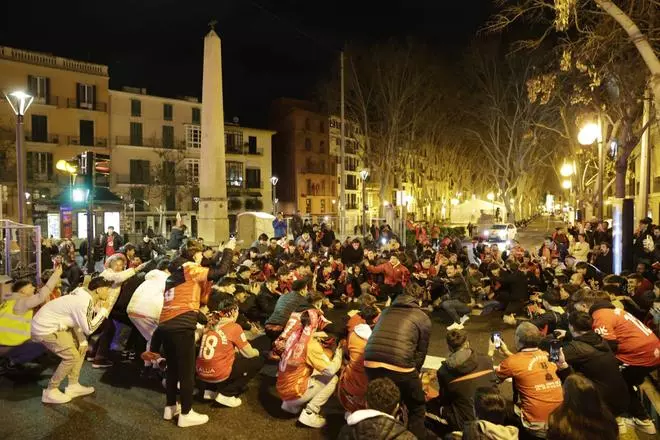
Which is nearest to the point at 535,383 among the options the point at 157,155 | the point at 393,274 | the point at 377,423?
the point at 377,423

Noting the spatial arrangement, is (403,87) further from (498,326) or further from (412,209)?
(412,209)

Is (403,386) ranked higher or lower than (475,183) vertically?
lower

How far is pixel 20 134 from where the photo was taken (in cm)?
1094

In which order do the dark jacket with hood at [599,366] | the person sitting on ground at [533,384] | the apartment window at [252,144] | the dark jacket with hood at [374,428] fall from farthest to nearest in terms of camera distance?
the apartment window at [252,144], the dark jacket with hood at [599,366], the person sitting on ground at [533,384], the dark jacket with hood at [374,428]

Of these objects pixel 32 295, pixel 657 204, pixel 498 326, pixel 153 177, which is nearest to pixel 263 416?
pixel 32 295

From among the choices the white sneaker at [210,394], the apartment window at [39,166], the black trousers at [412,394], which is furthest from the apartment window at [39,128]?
the black trousers at [412,394]

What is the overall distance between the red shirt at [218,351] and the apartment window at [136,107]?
145 feet

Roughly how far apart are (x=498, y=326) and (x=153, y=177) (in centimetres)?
4073

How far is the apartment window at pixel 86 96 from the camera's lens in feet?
137

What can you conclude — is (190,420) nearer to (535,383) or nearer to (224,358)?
(224,358)

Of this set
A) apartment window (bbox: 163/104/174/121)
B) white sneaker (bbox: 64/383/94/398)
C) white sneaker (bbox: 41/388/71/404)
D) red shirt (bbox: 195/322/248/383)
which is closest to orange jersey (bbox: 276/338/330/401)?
red shirt (bbox: 195/322/248/383)

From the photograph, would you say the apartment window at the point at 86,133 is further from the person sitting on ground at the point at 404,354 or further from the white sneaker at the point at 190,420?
the person sitting on ground at the point at 404,354

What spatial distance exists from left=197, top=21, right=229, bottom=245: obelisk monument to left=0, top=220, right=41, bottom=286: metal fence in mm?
8043

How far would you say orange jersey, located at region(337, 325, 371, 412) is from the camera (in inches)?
194
